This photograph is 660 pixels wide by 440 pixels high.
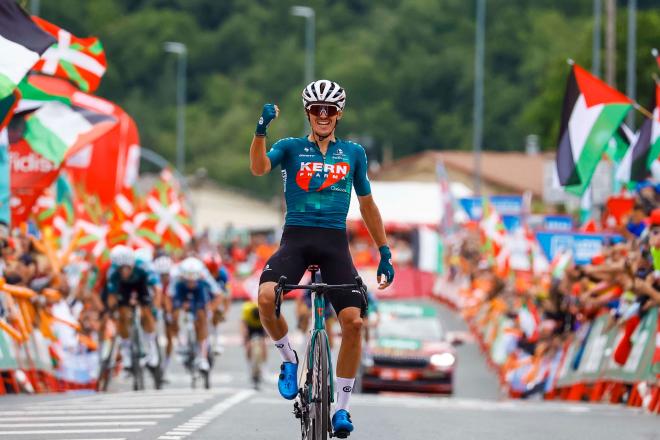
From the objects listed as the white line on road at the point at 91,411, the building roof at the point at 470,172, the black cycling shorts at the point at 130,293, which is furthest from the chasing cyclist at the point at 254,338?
the building roof at the point at 470,172

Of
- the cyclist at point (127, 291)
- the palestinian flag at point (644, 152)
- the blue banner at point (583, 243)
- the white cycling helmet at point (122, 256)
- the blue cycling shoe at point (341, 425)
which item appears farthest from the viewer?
the blue banner at point (583, 243)

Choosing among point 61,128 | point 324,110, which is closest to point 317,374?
point 324,110

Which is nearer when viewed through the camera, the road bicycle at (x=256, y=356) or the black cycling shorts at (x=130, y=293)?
the black cycling shorts at (x=130, y=293)

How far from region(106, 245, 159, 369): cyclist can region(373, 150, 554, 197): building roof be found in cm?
7421

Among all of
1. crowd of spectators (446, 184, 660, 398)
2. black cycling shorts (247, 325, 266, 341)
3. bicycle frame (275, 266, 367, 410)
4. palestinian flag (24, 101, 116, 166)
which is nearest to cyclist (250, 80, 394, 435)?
bicycle frame (275, 266, 367, 410)

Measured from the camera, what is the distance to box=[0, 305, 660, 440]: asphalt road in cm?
1259

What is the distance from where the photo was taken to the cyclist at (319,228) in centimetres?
1097

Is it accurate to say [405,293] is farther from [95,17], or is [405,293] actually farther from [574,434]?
[95,17]

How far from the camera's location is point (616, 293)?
20.4 m

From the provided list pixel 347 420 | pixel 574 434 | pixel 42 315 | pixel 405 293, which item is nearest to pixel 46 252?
pixel 42 315

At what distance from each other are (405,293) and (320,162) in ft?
125

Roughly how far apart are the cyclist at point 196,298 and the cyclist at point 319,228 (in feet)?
37.8

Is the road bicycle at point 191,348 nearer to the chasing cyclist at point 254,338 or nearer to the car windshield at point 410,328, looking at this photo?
the chasing cyclist at point 254,338

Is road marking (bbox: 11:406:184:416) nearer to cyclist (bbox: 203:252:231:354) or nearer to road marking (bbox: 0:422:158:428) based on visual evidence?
road marking (bbox: 0:422:158:428)
